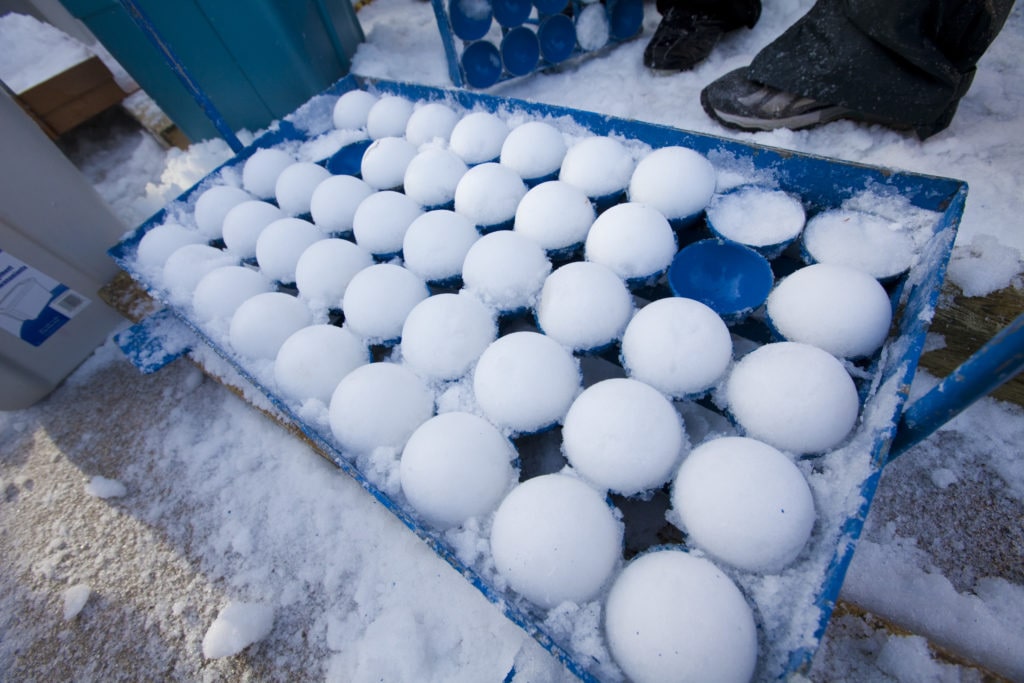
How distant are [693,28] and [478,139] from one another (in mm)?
1118

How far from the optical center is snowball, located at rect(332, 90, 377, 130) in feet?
5.42

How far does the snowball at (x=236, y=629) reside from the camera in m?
0.95

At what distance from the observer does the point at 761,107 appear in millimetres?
1529

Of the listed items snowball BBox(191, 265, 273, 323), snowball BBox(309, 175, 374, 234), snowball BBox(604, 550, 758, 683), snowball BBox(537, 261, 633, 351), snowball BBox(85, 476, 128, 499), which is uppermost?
snowball BBox(309, 175, 374, 234)

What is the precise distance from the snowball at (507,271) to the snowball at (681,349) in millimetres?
254

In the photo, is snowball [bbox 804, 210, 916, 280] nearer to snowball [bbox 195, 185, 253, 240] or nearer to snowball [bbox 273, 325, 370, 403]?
snowball [bbox 273, 325, 370, 403]

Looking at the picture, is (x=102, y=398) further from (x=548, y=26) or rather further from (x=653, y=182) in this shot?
(x=548, y=26)

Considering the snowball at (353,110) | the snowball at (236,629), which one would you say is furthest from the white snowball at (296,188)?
the snowball at (236,629)

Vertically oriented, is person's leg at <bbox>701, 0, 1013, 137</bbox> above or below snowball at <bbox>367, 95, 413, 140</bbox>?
below

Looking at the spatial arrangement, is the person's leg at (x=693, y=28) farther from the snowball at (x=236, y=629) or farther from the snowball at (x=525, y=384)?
the snowball at (x=236, y=629)

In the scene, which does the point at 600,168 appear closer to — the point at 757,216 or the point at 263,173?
the point at 757,216

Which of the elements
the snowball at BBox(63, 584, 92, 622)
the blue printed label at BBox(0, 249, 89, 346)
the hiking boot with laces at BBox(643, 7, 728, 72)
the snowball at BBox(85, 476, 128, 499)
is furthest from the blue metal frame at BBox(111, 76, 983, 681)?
the hiking boot with laces at BBox(643, 7, 728, 72)

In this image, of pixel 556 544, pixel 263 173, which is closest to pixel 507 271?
pixel 556 544

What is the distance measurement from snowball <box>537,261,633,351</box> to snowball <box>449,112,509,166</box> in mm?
570
